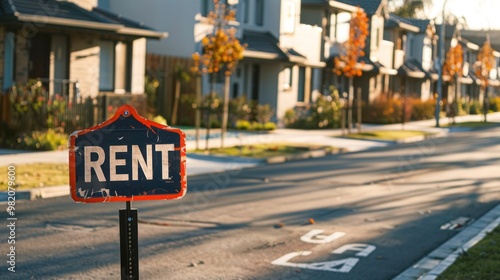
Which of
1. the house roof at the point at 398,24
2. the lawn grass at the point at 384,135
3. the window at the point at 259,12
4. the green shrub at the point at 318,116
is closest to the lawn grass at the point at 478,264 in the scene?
the lawn grass at the point at 384,135

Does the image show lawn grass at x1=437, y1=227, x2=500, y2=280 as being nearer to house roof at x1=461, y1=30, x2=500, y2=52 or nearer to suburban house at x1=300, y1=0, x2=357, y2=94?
suburban house at x1=300, y1=0, x2=357, y2=94

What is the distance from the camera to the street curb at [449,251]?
930 centimetres

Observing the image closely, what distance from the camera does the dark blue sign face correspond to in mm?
4883

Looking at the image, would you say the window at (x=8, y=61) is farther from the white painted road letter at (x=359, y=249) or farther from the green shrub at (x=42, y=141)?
the white painted road letter at (x=359, y=249)

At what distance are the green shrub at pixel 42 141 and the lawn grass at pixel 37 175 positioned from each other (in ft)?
11.0

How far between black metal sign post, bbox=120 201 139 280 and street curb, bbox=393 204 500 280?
4.70 m

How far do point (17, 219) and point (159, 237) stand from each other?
213cm

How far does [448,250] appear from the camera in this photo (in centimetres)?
1074

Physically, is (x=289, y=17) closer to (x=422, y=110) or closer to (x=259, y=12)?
(x=259, y=12)

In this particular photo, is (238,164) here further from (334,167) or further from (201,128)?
(201,128)

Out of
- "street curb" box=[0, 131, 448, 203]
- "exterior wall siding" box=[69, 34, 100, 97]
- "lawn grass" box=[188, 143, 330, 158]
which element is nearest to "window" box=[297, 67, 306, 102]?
"street curb" box=[0, 131, 448, 203]

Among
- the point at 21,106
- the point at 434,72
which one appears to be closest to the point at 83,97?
the point at 21,106

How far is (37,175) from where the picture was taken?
16.1 meters

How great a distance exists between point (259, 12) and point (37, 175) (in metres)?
24.4
